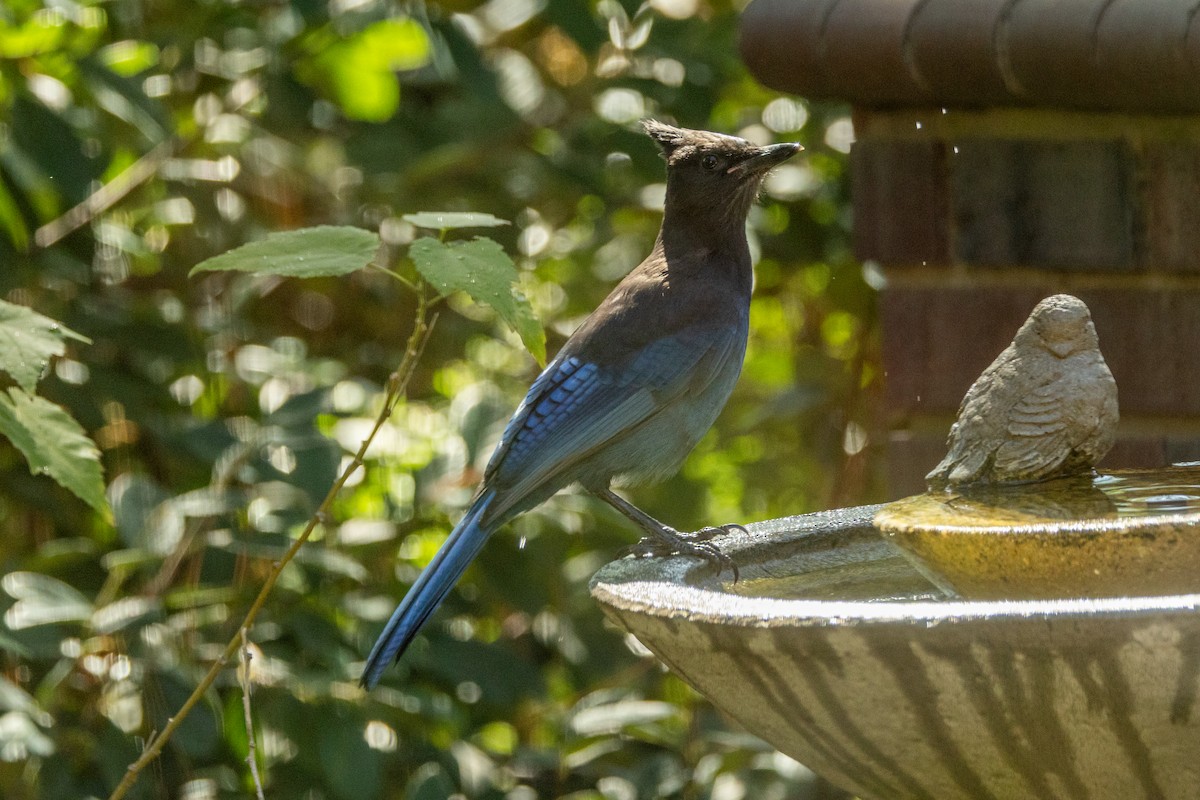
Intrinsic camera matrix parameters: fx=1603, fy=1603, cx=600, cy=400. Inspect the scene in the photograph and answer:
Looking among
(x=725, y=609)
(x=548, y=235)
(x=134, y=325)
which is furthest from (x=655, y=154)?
(x=725, y=609)

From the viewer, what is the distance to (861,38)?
3.13 meters

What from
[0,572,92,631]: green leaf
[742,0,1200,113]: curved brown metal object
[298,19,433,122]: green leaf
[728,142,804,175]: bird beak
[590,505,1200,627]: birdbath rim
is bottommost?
[0,572,92,631]: green leaf

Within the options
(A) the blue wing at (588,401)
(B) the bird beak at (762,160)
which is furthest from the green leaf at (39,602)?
(B) the bird beak at (762,160)

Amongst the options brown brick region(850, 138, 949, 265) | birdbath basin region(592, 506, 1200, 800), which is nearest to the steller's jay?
brown brick region(850, 138, 949, 265)

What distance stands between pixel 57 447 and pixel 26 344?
0.71ft

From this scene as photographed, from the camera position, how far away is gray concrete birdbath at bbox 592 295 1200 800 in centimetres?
155

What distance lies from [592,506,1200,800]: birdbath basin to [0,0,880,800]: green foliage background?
5.44 feet

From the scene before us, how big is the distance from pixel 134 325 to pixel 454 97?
4.89ft

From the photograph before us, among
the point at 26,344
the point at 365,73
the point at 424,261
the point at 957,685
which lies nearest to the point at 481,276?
the point at 424,261

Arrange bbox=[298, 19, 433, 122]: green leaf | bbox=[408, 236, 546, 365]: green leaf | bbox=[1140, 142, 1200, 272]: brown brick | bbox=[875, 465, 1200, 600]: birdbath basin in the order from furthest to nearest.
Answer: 1. bbox=[298, 19, 433, 122]: green leaf
2. bbox=[1140, 142, 1200, 272]: brown brick
3. bbox=[408, 236, 546, 365]: green leaf
4. bbox=[875, 465, 1200, 600]: birdbath basin

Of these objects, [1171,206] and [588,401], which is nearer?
[1171,206]

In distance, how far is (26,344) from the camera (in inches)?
90.7

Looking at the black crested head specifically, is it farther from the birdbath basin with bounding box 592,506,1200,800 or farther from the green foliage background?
the birdbath basin with bounding box 592,506,1200,800

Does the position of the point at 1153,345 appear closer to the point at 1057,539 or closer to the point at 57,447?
the point at 1057,539
